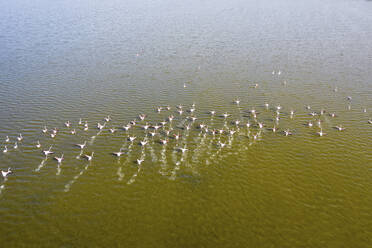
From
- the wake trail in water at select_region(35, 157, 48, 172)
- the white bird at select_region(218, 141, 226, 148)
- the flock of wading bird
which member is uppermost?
the flock of wading bird

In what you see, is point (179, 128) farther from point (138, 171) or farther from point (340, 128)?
point (340, 128)

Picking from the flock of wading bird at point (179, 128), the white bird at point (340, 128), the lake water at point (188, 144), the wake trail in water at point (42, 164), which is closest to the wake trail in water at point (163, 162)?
the lake water at point (188, 144)

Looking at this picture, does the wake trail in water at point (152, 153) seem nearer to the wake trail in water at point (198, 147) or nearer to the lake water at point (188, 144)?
the lake water at point (188, 144)

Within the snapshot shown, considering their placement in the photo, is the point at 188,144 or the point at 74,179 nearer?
the point at 74,179

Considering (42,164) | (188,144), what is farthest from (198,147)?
(42,164)

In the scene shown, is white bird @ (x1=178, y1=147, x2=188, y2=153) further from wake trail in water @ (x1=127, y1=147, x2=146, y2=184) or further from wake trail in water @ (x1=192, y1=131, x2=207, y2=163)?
wake trail in water @ (x1=127, y1=147, x2=146, y2=184)

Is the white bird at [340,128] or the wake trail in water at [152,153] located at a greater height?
the white bird at [340,128]

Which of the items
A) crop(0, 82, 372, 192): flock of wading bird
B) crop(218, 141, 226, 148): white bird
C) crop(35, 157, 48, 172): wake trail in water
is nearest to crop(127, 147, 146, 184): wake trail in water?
crop(0, 82, 372, 192): flock of wading bird

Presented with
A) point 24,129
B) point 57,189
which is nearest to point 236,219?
point 57,189

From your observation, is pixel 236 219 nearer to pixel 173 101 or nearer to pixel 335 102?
pixel 173 101
